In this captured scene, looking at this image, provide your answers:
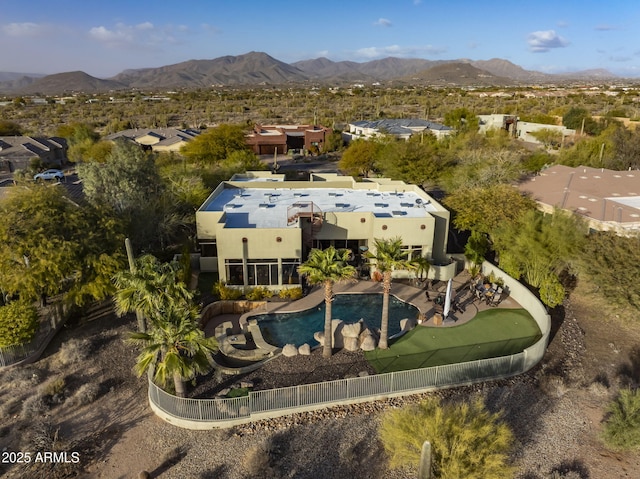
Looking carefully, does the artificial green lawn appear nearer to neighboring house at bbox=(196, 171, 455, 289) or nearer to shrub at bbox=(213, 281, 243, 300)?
neighboring house at bbox=(196, 171, 455, 289)

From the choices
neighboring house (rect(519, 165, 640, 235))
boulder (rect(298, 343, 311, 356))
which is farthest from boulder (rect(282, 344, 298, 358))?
neighboring house (rect(519, 165, 640, 235))

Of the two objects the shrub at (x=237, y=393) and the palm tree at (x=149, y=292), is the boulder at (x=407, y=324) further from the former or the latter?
the palm tree at (x=149, y=292)

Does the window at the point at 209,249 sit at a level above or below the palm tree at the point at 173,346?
below

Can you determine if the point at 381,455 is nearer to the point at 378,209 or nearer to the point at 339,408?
the point at 339,408

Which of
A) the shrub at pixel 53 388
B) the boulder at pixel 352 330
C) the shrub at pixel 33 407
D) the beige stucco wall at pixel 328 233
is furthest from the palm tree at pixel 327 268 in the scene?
the shrub at pixel 33 407

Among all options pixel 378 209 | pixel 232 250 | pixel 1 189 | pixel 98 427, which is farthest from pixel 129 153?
pixel 98 427

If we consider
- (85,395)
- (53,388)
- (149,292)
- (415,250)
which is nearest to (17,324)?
(53,388)

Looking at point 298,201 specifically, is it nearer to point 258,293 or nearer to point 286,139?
point 258,293
